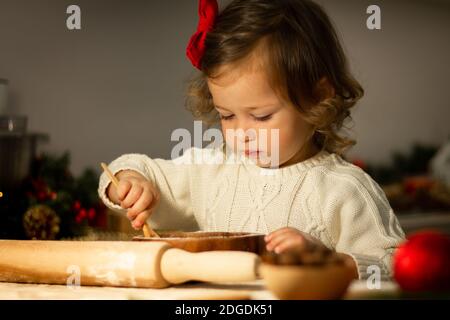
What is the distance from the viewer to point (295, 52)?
1295 millimetres

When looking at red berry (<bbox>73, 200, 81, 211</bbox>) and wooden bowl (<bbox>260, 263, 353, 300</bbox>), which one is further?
red berry (<bbox>73, 200, 81, 211</bbox>)

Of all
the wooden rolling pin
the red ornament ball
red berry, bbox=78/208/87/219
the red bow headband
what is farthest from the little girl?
red berry, bbox=78/208/87/219

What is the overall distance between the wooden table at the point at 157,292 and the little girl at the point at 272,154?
33 centimetres

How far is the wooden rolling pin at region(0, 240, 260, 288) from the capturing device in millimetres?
687

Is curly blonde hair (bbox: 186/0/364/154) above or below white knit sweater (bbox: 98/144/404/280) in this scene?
above

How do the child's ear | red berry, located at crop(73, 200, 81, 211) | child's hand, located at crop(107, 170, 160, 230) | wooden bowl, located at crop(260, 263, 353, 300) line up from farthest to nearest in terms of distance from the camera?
1. red berry, located at crop(73, 200, 81, 211)
2. the child's ear
3. child's hand, located at crop(107, 170, 160, 230)
4. wooden bowl, located at crop(260, 263, 353, 300)

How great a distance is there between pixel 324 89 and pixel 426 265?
0.81 metres

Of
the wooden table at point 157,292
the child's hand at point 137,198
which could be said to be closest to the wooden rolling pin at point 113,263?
the wooden table at point 157,292

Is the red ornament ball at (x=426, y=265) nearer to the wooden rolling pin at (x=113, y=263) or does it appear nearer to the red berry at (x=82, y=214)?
the wooden rolling pin at (x=113, y=263)

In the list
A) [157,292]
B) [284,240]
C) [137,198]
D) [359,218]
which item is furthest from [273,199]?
[157,292]

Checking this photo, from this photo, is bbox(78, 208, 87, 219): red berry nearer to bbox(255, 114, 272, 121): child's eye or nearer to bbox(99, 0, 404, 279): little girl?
bbox(99, 0, 404, 279): little girl

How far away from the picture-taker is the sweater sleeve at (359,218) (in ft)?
3.76

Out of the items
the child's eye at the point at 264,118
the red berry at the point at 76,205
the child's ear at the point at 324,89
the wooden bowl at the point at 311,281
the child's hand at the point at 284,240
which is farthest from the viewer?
the red berry at the point at 76,205

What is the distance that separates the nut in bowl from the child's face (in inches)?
25.5
